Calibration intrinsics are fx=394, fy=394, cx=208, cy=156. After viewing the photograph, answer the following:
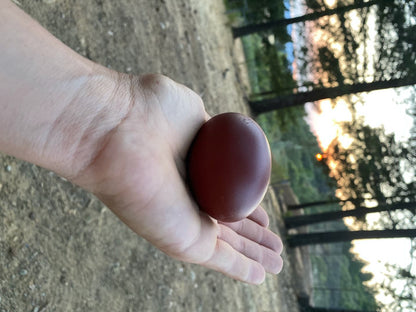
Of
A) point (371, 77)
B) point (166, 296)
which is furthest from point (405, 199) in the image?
point (166, 296)

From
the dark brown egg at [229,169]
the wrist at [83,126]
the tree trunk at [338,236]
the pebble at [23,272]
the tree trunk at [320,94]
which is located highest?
the wrist at [83,126]

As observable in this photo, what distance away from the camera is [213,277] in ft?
14.0

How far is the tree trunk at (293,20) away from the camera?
18.5 feet

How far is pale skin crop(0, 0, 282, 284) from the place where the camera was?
132 centimetres

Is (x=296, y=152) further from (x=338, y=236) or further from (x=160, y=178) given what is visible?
(x=160, y=178)

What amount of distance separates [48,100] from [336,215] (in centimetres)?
628

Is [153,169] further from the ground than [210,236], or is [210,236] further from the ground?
[153,169]

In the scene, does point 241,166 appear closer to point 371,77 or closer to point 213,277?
point 213,277

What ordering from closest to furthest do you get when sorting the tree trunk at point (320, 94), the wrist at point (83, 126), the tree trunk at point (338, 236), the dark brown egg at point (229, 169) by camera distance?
the wrist at point (83, 126) < the dark brown egg at point (229, 169) < the tree trunk at point (320, 94) < the tree trunk at point (338, 236)

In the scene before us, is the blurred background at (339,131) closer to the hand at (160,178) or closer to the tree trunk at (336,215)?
the tree trunk at (336,215)

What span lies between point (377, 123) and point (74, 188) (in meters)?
4.63

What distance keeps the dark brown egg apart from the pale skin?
91mm

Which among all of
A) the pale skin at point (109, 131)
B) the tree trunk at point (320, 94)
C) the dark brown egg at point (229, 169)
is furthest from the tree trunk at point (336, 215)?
the dark brown egg at point (229, 169)

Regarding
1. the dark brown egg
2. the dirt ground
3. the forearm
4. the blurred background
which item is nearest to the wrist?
the forearm
